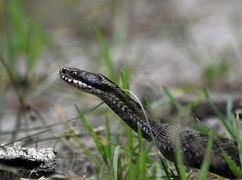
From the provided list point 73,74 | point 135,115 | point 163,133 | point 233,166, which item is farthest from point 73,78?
point 233,166

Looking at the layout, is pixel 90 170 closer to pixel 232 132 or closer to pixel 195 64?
pixel 232 132

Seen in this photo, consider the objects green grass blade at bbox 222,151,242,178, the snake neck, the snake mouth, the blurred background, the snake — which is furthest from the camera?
the blurred background

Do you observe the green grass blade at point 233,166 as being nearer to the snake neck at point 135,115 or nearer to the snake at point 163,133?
the snake at point 163,133

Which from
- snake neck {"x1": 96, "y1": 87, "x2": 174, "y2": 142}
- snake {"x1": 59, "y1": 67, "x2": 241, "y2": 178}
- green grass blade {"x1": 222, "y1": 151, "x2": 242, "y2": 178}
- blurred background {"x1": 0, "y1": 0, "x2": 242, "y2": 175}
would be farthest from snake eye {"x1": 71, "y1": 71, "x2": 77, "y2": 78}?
green grass blade {"x1": 222, "y1": 151, "x2": 242, "y2": 178}

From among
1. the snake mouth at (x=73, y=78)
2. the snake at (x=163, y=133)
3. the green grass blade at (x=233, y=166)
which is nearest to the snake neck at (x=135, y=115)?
the snake at (x=163, y=133)

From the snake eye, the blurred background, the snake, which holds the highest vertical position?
the blurred background

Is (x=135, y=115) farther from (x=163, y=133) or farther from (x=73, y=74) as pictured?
(x=73, y=74)

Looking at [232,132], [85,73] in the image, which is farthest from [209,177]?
[85,73]

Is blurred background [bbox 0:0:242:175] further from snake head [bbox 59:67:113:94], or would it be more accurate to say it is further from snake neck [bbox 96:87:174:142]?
snake neck [bbox 96:87:174:142]
